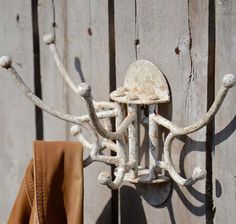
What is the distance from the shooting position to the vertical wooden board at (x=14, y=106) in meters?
1.83

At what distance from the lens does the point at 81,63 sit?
5.43 feet

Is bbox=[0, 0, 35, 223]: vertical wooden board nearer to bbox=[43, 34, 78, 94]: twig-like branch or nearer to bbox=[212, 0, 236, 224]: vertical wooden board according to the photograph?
bbox=[43, 34, 78, 94]: twig-like branch

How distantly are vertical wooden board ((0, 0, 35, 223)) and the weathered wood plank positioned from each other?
0.08m

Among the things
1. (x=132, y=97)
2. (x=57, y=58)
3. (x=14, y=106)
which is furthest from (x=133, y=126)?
(x=14, y=106)

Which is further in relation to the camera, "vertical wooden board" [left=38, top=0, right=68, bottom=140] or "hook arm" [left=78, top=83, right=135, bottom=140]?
"vertical wooden board" [left=38, top=0, right=68, bottom=140]

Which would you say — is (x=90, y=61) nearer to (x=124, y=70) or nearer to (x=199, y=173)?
(x=124, y=70)

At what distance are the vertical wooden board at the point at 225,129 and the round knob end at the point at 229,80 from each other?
0.26 feet

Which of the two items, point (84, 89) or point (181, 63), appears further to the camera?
point (181, 63)

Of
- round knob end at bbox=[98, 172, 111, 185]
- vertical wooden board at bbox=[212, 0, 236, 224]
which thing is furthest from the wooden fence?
round knob end at bbox=[98, 172, 111, 185]

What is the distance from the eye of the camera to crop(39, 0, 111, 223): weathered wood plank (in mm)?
1587

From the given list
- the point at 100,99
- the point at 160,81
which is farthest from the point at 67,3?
the point at 160,81

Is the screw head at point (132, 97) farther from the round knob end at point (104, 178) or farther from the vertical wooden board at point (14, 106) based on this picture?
the vertical wooden board at point (14, 106)

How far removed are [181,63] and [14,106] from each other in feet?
2.19

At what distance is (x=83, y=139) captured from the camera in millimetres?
→ 1592
